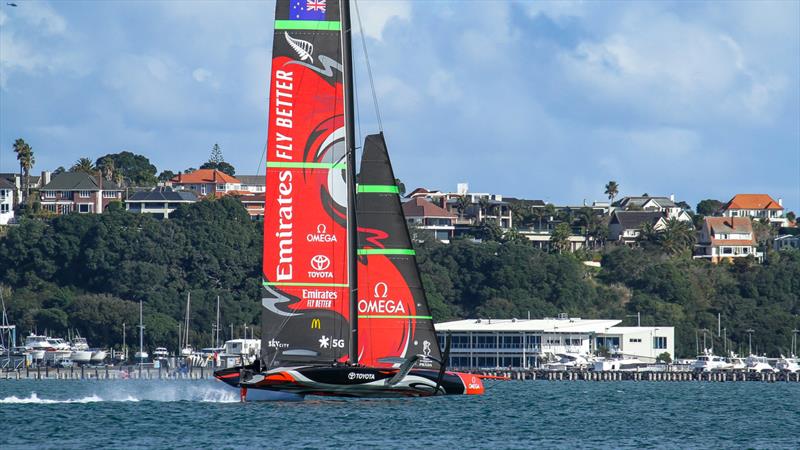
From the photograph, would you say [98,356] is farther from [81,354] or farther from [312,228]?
[312,228]

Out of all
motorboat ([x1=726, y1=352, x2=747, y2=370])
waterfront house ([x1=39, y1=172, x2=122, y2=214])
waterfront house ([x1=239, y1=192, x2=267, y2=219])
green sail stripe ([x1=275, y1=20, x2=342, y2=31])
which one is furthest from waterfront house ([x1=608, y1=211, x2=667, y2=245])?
green sail stripe ([x1=275, y1=20, x2=342, y2=31])

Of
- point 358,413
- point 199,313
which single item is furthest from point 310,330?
point 199,313

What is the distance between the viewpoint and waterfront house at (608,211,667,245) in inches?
7003

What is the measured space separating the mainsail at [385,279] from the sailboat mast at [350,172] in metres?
→ 2.73

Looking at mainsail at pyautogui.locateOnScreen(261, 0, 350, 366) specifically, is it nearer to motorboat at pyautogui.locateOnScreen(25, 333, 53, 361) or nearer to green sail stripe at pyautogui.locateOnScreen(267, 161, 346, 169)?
green sail stripe at pyautogui.locateOnScreen(267, 161, 346, 169)

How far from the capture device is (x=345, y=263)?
4350 cm

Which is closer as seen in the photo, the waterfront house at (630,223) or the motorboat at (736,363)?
the motorboat at (736,363)

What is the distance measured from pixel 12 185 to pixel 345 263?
14604 cm

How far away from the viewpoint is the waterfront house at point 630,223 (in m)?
178

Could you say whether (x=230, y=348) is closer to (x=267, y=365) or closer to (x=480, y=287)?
(x=480, y=287)

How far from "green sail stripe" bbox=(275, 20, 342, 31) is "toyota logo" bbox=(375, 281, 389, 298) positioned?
26.1 feet

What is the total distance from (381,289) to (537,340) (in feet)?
276

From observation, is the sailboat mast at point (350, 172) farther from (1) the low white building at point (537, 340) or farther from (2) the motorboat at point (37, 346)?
(2) the motorboat at point (37, 346)

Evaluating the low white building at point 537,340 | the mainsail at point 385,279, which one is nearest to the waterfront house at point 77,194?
the low white building at point 537,340
